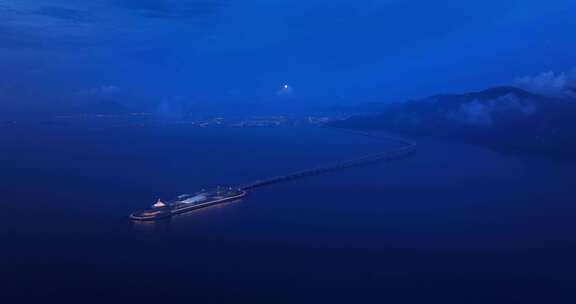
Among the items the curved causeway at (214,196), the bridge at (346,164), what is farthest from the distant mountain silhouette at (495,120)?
the curved causeway at (214,196)

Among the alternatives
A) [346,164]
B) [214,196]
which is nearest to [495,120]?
[346,164]

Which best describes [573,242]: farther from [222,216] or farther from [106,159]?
[106,159]

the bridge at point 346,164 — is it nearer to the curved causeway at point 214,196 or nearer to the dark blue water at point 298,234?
the curved causeway at point 214,196

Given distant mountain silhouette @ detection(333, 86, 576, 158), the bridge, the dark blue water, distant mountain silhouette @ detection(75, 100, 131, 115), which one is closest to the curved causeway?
the bridge

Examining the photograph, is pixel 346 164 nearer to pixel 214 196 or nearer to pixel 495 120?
pixel 214 196

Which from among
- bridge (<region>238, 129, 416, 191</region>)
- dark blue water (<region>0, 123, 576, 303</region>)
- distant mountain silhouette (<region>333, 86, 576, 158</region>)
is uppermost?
distant mountain silhouette (<region>333, 86, 576, 158</region>)

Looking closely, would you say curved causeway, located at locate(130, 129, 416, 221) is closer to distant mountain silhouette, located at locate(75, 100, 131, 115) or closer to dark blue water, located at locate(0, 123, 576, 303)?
dark blue water, located at locate(0, 123, 576, 303)
